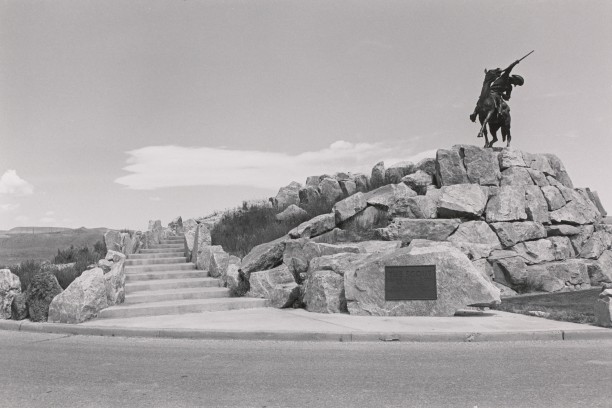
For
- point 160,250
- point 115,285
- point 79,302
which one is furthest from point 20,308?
point 160,250

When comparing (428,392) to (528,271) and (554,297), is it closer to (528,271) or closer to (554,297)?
(554,297)

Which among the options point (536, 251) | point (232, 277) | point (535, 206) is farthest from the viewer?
point (535, 206)

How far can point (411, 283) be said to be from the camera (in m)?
10.2

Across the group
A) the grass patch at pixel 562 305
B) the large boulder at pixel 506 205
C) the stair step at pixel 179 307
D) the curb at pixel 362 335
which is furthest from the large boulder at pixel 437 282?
the large boulder at pixel 506 205

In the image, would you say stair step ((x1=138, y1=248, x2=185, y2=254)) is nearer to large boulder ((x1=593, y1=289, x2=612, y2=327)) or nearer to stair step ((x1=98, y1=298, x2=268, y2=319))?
stair step ((x1=98, y1=298, x2=268, y2=319))

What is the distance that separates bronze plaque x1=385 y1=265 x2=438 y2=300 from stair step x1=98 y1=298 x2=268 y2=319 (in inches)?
121

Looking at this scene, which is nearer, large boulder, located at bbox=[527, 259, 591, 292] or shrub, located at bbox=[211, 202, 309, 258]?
large boulder, located at bbox=[527, 259, 591, 292]

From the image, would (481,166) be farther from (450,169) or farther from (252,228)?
(252,228)

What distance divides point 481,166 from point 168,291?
10979 mm

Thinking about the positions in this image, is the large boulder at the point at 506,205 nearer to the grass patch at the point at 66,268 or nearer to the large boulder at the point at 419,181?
the large boulder at the point at 419,181

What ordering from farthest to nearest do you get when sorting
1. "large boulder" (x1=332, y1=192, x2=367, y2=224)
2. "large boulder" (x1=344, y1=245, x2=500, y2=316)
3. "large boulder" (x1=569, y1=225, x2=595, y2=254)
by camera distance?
"large boulder" (x1=569, y1=225, x2=595, y2=254) → "large boulder" (x1=332, y1=192, x2=367, y2=224) → "large boulder" (x1=344, y1=245, x2=500, y2=316)

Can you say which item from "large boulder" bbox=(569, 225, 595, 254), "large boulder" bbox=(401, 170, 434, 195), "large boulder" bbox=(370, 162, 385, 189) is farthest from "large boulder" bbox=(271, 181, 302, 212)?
"large boulder" bbox=(569, 225, 595, 254)

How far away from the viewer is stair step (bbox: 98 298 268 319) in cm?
1045

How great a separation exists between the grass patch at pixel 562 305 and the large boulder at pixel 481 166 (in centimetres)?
437
